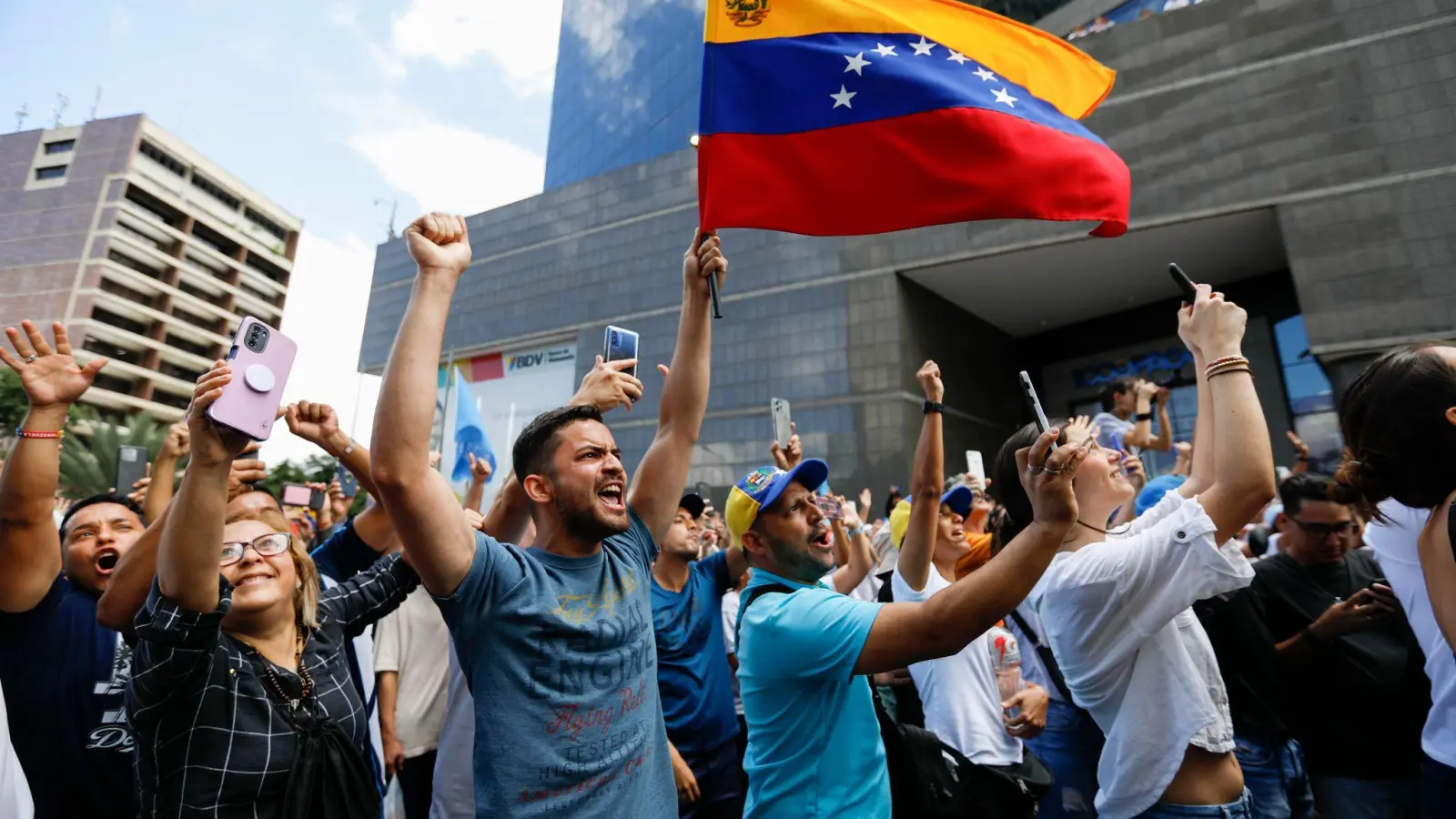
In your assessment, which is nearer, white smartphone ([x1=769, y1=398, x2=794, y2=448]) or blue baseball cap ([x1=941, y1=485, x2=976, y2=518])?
blue baseball cap ([x1=941, y1=485, x2=976, y2=518])

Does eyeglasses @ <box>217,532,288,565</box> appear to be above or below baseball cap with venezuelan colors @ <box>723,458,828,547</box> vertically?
below

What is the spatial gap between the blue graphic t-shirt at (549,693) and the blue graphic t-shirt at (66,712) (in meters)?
1.31

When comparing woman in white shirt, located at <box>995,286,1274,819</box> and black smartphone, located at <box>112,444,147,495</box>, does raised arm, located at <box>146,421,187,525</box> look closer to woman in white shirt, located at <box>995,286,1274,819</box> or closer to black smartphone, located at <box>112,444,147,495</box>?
black smartphone, located at <box>112,444,147,495</box>

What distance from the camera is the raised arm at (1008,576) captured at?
5.02 ft

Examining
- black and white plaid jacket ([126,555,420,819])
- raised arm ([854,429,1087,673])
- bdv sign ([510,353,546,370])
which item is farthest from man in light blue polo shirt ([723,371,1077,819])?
bdv sign ([510,353,546,370])

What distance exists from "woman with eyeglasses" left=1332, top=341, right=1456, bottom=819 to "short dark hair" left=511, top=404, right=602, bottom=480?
2.06m

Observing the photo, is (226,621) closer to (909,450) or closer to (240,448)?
(240,448)

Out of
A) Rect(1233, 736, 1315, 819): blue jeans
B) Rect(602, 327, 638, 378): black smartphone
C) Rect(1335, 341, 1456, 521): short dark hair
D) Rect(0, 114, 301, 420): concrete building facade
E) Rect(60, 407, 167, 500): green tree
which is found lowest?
Rect(1233, 736, 1315, 819): blue jeans

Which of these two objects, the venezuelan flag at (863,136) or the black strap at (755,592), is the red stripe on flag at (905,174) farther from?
the black strap at (755,592)

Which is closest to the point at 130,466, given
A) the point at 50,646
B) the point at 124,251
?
the point at 50,646

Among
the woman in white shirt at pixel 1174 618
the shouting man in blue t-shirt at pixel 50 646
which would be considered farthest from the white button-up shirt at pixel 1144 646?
the shouting man in blue t-shirt at pixel 50 646

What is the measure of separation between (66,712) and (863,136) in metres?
3.51

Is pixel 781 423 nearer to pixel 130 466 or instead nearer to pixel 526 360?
pixel 130 466

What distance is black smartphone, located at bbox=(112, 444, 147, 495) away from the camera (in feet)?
13.4
